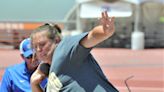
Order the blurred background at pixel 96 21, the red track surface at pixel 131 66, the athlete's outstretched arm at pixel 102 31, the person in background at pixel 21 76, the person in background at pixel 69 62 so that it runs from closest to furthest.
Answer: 1. the athlete's outstretched arm at pixel 102 31
2. the person in background at pixel 69 62
3. the person in background at pixel 21 76
4. the red track surface at pixel 131 66
5. the blurred background at pixel 96 21

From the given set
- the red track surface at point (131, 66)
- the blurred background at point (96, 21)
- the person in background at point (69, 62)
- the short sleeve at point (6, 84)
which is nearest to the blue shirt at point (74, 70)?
the person in background at point (69, 62)

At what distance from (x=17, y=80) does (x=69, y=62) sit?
140 cm

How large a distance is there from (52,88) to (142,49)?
39.6 ft

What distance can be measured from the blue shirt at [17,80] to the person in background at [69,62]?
1.18 meters

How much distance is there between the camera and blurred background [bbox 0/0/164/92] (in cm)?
1411

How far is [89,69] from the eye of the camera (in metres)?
2.68

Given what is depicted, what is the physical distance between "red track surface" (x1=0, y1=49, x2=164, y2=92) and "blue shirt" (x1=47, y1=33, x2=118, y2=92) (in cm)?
503

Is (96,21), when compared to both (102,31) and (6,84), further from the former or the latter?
(102,31)

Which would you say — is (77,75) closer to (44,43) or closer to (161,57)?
(44,43)

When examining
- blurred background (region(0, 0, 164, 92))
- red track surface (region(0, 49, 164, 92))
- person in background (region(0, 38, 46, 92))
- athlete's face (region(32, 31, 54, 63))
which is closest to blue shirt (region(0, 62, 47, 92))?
person in background (region(0, 38, 46, 92))

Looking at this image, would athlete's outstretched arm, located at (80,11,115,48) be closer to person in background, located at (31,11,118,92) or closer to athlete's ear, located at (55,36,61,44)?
person in background, located at (31,11,118,92)

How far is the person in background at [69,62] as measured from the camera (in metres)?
2.62

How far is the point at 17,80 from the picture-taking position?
3.96 m

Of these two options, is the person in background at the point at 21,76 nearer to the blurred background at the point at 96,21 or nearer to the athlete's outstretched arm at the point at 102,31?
the athlete's outstretched arm at the point at 102,31
